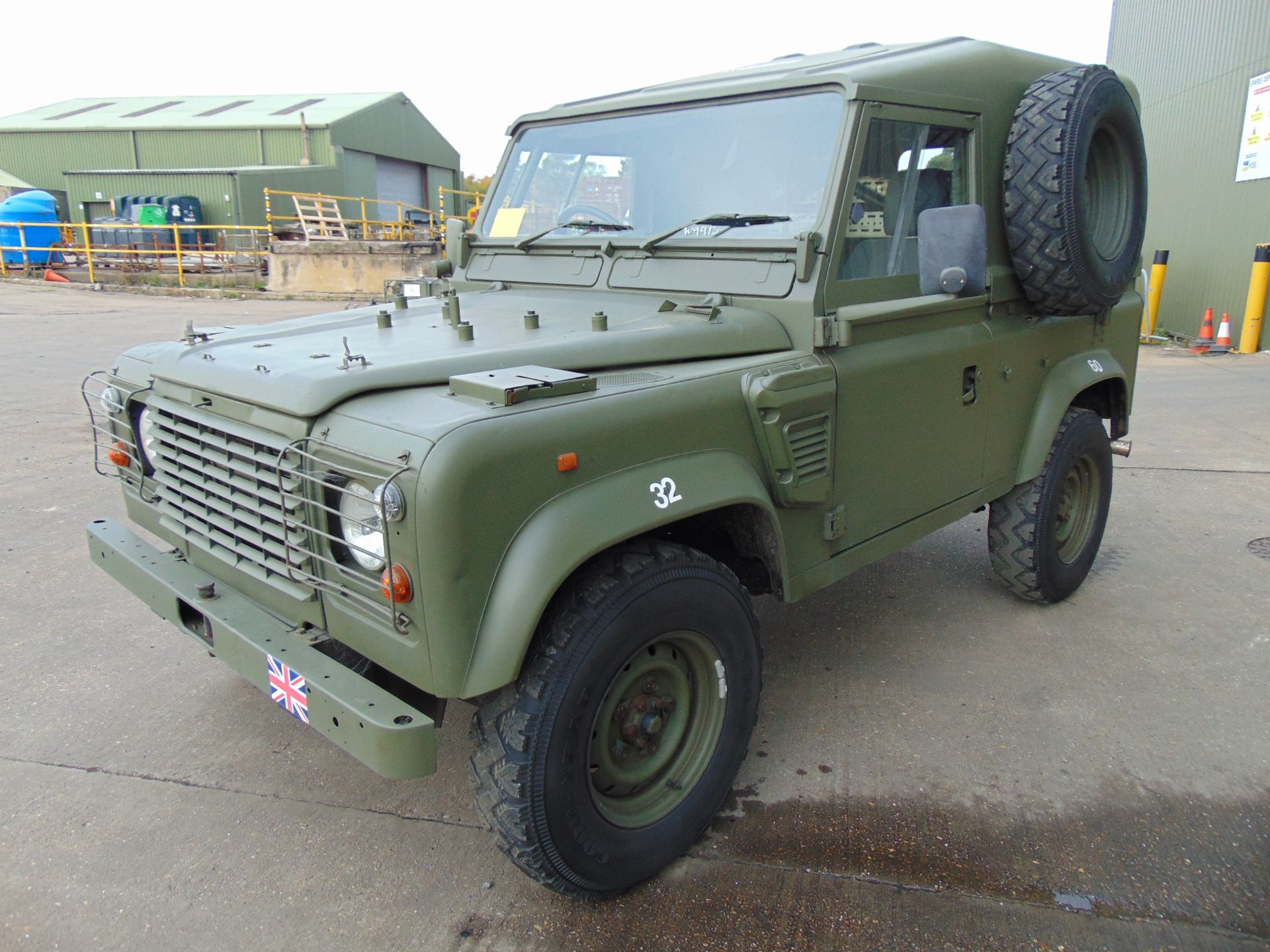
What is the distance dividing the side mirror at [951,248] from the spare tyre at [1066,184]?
2.32 ft

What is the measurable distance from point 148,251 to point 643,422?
77.2ft

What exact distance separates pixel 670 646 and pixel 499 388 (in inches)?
35.1

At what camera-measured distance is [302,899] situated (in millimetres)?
2545

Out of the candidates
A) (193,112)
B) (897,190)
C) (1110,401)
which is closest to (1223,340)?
(1110,401)

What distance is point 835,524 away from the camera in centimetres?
299

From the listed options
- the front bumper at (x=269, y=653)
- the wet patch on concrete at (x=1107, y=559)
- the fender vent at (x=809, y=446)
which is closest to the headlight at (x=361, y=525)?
the front bumper at (x=269, y=653)

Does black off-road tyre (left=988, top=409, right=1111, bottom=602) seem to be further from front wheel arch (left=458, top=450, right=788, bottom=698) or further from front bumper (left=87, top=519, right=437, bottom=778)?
front bumper (left=87, top=519, right=437, bottom=778)

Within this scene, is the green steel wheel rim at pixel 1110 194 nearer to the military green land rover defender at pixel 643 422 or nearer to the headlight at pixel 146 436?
the military green land rover defender at pixel 643 422

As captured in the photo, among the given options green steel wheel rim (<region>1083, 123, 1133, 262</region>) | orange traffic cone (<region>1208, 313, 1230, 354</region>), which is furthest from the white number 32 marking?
orange traffic cone (<region>1208, 313, 1230, 354</region>)

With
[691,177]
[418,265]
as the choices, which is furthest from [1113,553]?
[418,265]

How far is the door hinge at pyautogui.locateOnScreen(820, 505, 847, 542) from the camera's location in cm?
296

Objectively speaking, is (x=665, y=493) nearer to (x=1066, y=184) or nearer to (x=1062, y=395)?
(x=1066, y=184)

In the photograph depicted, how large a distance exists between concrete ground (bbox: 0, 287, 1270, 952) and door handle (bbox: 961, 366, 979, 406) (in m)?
1.12

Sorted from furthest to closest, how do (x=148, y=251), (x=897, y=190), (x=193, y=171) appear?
(x=193, y=171), (x=148, y=251), (x=897, y=190)
